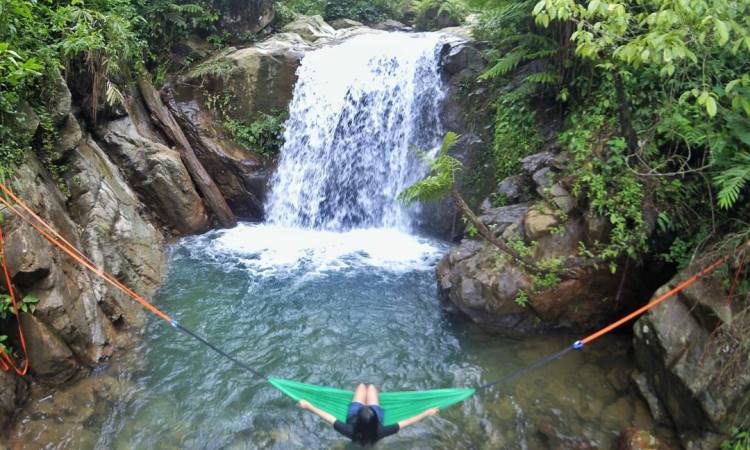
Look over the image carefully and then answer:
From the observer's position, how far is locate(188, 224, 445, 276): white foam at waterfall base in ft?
25.1

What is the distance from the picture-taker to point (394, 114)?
9445mm

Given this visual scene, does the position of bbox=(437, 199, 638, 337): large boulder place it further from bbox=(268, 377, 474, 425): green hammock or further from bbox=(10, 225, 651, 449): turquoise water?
bbox=(268, 377, 474, 425): green hammock

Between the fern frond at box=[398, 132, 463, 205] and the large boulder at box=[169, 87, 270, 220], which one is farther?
the large boulder at box=[169, 87, 270, 220]

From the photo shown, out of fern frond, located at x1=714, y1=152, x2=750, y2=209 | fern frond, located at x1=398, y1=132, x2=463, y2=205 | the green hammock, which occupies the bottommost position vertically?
the green hammock

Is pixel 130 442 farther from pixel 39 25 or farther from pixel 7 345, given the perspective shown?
pixel 39 25

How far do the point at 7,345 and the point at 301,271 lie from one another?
3981 millimetres

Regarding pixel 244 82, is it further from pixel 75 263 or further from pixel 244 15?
pixel 75 263

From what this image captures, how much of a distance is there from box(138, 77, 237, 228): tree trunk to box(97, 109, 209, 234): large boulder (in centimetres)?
27

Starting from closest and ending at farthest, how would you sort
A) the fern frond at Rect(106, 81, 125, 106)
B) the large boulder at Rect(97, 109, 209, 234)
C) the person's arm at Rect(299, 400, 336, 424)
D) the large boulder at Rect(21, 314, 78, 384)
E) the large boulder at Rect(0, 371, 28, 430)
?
the person's arm at Rect(299, 400, 336, 424)
the large boulder at Rect(0, 371, 28, 430)
the large boulder at Rect(21, 314, 78, 384)
the fern frond at Rect(106, 81, 125, 106)
the large boulder at Rect(97, 109, 209, 234)

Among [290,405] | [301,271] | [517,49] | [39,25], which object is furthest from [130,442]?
[517,49]

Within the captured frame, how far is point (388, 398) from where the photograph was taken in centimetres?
379

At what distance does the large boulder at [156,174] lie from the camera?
26.1 ft

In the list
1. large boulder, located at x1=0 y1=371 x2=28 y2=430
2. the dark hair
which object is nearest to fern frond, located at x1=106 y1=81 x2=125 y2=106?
large boulder, located at x1=0 y1=371 x2=28 y2=430

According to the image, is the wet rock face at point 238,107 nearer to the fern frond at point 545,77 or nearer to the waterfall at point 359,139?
the waterfall at point 359,139
